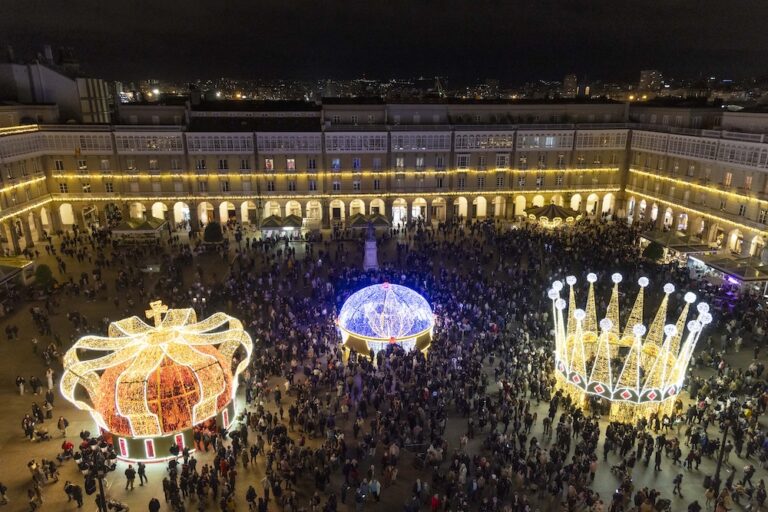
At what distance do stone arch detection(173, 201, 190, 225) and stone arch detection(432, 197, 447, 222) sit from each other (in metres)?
24.5

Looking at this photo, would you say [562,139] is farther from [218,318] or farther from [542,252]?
[218,318]

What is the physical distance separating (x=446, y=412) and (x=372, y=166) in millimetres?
35335

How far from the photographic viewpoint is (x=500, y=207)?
59125 millimetres

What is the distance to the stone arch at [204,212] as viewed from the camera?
178ft

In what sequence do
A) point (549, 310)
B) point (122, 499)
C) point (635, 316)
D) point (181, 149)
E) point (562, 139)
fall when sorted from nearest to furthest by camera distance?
point (122, 499), point (635, 316), point (549, 310), point (181, 149), point (562, 139)

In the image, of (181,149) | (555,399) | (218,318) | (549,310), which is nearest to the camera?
(555,399)

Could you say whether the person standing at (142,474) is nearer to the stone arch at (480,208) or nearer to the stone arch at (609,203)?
the stone arch at (480,208)

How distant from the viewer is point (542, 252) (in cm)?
4428

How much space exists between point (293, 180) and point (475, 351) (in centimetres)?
3185

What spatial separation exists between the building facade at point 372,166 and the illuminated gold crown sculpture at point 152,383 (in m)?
31.6

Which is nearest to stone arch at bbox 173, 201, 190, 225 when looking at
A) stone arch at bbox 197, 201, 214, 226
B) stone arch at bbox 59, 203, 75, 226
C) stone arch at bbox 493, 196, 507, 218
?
stone arch at bbox 197, 201, 214, 226

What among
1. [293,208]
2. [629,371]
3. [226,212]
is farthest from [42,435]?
[293,208]

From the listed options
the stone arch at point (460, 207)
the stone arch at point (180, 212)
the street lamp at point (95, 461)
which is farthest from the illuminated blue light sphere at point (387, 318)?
the stone arch at point (180, 212)

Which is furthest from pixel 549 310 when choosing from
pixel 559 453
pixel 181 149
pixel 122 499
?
pixel 181 149
